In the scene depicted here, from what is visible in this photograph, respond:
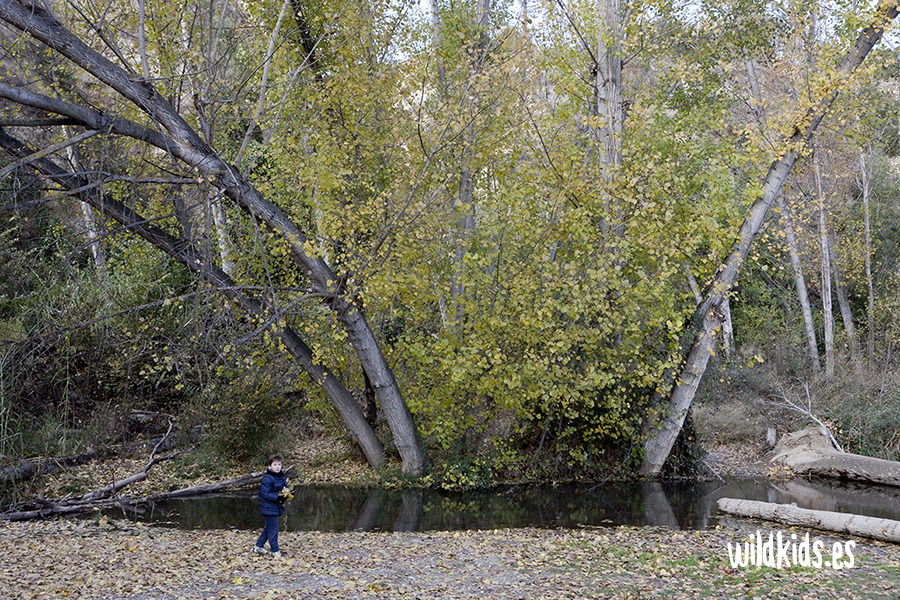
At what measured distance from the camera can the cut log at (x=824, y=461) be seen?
628 inches

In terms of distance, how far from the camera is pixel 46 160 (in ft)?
44.9

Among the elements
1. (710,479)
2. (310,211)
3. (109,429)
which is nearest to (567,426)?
(710,479)

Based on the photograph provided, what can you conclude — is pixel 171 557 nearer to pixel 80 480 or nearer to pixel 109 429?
pixel 80 480

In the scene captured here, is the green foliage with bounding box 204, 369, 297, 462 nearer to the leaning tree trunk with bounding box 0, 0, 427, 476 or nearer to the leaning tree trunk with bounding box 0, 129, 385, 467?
the leaning tree trunk with bounding box 0, 129, 385, 467

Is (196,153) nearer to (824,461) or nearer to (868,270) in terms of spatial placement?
(824,461)

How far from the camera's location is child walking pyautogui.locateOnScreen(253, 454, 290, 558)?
392 inches

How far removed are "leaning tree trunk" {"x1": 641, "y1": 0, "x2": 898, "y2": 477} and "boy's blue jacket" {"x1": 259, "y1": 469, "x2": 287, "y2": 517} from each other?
8.89 meters

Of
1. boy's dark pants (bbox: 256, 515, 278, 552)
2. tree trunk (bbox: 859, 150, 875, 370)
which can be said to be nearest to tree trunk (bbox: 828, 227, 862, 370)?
tree trunk (bbox: 859, 150, 875, 370)

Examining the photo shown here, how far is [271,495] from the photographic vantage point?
10.1m

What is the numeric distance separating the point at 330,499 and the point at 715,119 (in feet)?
35.7

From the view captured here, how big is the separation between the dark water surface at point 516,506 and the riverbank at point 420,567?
145 cm

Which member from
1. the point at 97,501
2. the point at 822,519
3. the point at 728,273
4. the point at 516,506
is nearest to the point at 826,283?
the point at 728,273

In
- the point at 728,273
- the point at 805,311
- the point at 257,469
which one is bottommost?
the point at 257,469

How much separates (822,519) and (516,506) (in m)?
5.39
